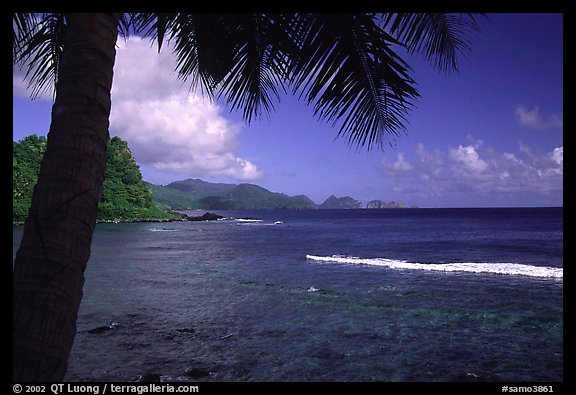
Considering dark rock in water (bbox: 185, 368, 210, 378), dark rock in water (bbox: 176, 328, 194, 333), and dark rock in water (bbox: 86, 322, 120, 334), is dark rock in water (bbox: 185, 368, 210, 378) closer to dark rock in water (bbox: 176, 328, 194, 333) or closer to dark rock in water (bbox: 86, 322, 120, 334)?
dark rock in water (bbox: 176, 328, 194, 333)

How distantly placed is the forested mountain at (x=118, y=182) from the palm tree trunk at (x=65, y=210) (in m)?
85.4

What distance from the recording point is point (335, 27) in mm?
3369

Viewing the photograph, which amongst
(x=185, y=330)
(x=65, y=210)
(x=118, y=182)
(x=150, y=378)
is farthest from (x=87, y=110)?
(x=118, y=182)

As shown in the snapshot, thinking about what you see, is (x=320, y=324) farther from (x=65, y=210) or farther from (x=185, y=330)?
(x=65, y=210)

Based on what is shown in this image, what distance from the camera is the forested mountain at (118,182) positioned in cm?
7769

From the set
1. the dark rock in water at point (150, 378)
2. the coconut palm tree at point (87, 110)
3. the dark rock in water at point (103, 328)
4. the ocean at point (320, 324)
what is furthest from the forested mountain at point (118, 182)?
the coconut palm tree at point (87, 110)

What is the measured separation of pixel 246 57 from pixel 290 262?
2586 centimetres

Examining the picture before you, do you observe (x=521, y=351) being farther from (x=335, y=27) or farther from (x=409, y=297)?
(x=335, y=27)

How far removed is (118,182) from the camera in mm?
92500

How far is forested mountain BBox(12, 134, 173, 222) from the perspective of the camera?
77688 mm

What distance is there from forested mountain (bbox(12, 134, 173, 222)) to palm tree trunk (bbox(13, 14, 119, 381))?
85440 millimetres

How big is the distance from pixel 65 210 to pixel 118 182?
325ft

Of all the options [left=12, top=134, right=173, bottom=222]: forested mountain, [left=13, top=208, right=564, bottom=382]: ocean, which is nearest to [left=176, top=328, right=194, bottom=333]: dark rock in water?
[left=13, top=208, right=564, bottom=382]: ocean
